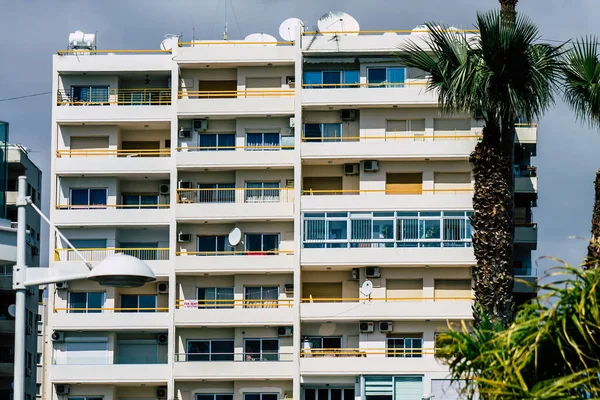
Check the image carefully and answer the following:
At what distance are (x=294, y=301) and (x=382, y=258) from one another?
432 cm

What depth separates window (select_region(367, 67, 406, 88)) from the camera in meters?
63.3

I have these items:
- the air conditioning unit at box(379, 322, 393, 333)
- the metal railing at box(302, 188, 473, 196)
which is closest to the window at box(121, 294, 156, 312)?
the metal railing at box(302, 188, 473, 196)

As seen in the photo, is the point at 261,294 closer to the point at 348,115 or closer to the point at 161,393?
the point at 161,393

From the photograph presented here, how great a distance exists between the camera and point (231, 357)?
62.2 m

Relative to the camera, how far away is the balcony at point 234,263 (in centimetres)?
6169

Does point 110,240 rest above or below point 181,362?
above

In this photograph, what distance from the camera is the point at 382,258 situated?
201 feet

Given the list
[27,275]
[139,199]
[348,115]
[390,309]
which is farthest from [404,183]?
[27,275]

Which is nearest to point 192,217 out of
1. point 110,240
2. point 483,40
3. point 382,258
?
point 110,240

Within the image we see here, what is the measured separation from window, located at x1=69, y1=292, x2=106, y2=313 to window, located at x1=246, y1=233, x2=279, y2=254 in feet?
22.8

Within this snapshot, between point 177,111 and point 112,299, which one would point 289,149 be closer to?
point 177,111

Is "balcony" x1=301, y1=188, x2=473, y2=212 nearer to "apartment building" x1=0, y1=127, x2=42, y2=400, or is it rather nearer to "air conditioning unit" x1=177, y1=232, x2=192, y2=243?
"air conditioning unit" x1=177, y1=232, x2=192, y2=243

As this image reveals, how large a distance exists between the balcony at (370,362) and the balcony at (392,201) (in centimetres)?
628

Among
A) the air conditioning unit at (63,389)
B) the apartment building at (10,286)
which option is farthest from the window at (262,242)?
the apartment building at (10,286)
